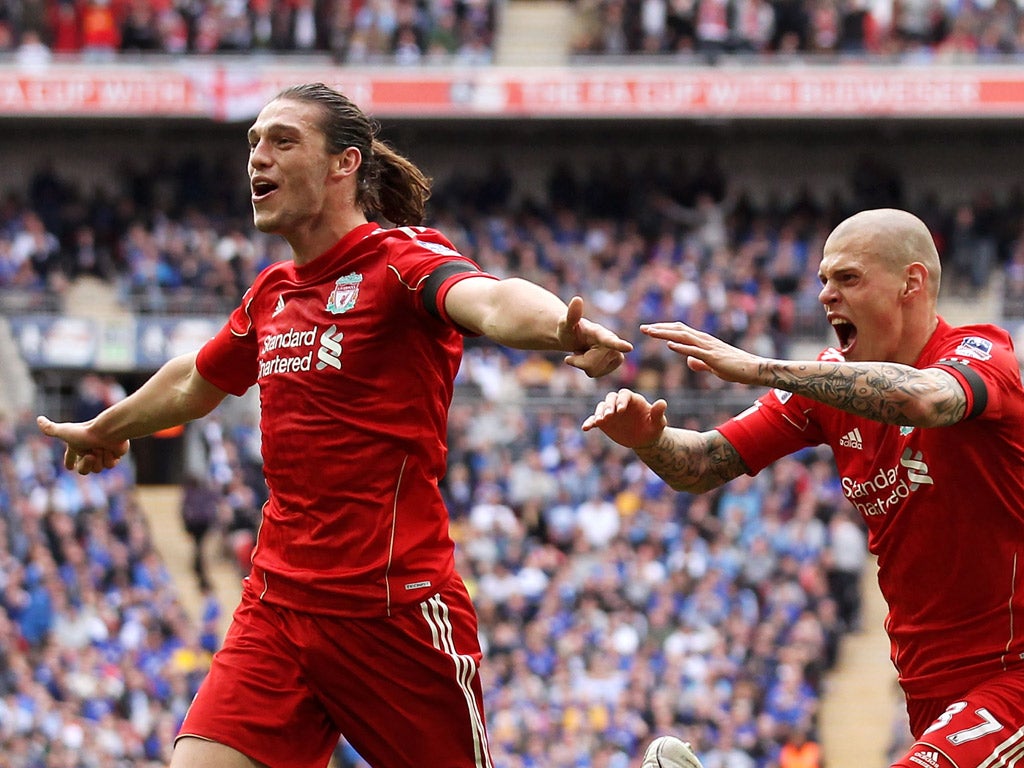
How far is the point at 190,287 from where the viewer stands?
22547 millimetres

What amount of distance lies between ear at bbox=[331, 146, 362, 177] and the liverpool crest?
1.23 ft

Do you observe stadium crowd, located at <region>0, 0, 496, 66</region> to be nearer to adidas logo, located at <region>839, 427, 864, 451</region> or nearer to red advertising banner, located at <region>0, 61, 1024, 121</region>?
red advertising banner, located at <region>0, 61, 1024, 121</region>

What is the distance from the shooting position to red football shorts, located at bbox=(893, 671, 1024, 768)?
5070 mm

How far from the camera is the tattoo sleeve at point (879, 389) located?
498cm

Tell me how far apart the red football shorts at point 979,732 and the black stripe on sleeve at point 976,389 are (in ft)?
2.65

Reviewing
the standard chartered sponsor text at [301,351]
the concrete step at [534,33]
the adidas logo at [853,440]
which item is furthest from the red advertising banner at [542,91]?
the adidas logo at [853,440]

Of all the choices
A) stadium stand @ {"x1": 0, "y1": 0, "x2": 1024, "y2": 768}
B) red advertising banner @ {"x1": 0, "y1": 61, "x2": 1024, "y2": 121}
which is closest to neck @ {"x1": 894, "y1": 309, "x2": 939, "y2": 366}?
stadium stand @ {"x1": 0, "y1": 0, "x2": 1024, "y2": 768}

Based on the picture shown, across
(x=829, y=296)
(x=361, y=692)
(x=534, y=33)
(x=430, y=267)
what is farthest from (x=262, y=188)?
(x=534, y=33)

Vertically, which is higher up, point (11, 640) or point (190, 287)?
point (190, 287)

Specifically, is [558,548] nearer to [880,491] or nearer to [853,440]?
[853,440]

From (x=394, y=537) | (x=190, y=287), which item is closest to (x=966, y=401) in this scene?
(x=394, y=537)

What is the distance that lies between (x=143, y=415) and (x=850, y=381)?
2530mm

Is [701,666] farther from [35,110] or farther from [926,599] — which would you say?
[35,110]

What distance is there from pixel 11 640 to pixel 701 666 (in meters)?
6.11
